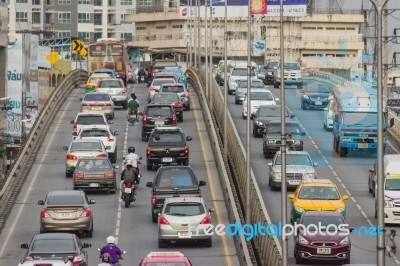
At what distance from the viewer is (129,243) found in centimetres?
4150

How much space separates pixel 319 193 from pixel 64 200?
7967 millimetres

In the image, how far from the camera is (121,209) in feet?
157

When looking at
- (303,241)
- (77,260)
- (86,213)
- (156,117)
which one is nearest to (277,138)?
(156,117)

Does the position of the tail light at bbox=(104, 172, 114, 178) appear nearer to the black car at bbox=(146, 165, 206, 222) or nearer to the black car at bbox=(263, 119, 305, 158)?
the black car at bbox=(146, 165, 206, 222)

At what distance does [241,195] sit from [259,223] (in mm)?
10069

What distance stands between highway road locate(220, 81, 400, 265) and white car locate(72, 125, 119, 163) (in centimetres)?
547

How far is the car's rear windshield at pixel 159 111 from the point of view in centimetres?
6506

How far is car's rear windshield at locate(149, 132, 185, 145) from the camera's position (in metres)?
55.9

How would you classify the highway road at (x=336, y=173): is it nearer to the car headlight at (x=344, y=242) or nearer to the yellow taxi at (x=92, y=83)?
the car headlight at (x=344, y=242)

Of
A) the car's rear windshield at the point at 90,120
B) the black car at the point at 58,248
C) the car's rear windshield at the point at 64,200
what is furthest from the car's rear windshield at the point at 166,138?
the black car at the point at 58,248

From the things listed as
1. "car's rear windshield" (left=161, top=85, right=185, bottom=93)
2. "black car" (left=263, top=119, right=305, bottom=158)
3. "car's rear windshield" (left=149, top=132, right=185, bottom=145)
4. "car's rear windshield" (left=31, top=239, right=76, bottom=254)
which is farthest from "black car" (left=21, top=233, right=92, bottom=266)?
"car's rear windshield" (left=161, top=85, right=185, bottom=93)

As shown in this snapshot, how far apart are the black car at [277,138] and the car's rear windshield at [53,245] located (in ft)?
84.0

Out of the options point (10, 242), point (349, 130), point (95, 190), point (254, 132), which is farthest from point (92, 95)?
point (10, 242)

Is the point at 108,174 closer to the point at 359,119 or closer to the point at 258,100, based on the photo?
the point at 359,119
